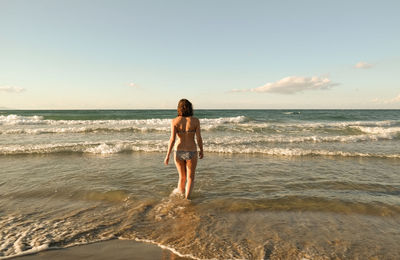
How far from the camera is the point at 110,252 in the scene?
3.08 meters

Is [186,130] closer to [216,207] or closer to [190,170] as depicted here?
[190,170]

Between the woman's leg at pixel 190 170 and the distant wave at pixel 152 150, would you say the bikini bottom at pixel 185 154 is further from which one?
the distant wave at pixel 152 150

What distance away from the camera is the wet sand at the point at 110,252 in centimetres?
296

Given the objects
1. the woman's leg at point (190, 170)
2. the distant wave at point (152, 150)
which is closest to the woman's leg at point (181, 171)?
the woman's leg at point (190, 170)

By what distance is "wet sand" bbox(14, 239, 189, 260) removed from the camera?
9.72ft

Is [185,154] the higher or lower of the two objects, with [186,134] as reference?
lower

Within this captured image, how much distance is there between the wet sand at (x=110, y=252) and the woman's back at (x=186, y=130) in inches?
80.9

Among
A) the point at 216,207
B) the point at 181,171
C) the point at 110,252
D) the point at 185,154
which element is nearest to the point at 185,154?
the point at 185,154

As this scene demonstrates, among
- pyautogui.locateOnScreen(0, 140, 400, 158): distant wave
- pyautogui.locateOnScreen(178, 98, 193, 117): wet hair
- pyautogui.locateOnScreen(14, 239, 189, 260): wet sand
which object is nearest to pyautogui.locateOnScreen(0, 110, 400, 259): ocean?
pyautogui.locateOnScreen(14, 239, 189, 260): wet sand

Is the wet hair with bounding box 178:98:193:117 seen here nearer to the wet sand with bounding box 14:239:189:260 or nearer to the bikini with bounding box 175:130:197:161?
the bikini with bounding box 175:130:197:161

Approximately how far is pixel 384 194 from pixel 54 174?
9307 millimetres

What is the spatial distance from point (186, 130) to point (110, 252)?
2.57 meters

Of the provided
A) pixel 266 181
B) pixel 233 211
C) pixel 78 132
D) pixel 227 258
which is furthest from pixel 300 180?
pixel 78 132

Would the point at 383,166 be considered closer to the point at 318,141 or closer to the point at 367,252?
the point at 318,141
